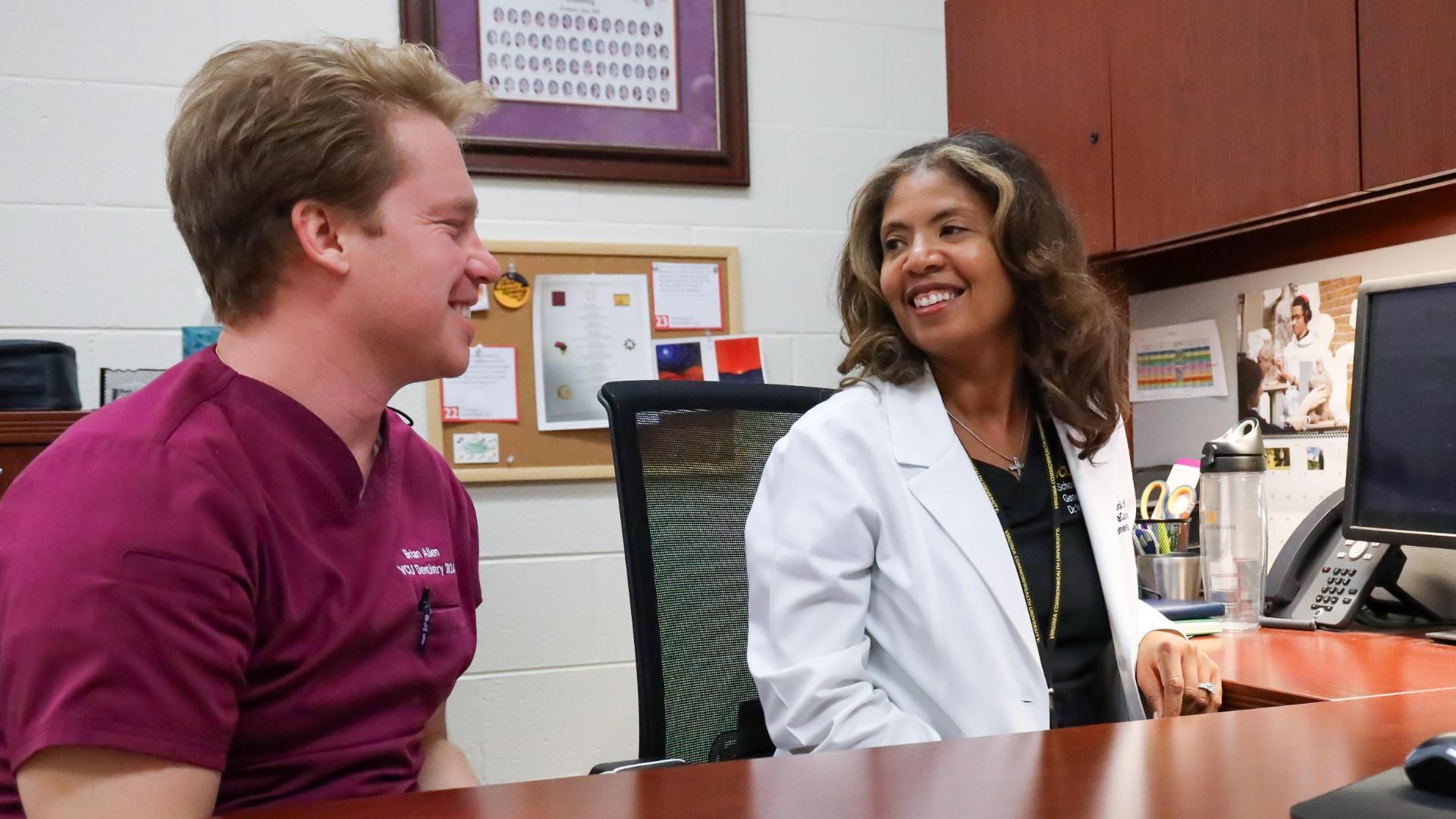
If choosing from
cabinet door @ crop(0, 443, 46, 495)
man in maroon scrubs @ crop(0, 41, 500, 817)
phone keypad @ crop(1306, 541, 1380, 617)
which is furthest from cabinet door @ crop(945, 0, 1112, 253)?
cabinet door @ crop(0, 443, 46, 495)

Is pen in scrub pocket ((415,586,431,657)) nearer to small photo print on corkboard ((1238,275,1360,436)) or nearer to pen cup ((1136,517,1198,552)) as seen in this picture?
pen cup ((1136,517,1198,552))

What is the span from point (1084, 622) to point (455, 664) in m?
0.83

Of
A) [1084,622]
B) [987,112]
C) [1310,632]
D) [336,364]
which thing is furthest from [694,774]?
[987,112]

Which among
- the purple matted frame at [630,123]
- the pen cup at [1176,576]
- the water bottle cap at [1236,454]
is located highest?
the purple matted frame at [630,123]

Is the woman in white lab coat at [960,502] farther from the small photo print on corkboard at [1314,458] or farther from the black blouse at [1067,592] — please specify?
the small photo print on corkboard at [1314,458]

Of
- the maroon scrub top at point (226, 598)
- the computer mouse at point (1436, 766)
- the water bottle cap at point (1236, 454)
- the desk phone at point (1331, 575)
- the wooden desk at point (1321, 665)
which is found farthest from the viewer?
the water bottle cap at point (1236, 454)

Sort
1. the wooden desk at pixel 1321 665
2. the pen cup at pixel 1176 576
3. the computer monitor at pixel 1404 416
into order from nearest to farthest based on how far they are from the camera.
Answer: the wooden desk at pixel 1321 665, the computer monitor at pixel 1404 416, the pen cup at pixel 1176 576

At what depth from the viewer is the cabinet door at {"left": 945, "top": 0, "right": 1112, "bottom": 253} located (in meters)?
2.25

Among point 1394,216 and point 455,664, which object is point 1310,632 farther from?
point 455,664

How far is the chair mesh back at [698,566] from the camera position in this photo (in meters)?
1.59

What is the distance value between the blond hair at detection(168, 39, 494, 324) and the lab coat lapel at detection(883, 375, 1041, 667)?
722 mm

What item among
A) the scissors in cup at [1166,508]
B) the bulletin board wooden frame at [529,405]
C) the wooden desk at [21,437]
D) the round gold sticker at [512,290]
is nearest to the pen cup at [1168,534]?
the scissors in cup at [1166,508]

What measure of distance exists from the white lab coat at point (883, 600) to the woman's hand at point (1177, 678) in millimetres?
25

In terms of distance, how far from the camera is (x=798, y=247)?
108 inches
